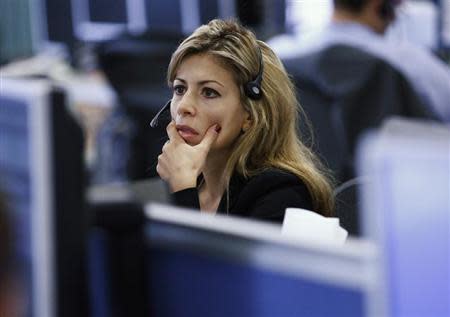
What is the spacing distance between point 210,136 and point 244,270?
0.85 meters

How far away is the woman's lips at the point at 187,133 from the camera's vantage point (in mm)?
1901

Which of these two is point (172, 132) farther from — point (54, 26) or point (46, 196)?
point (54, 26)

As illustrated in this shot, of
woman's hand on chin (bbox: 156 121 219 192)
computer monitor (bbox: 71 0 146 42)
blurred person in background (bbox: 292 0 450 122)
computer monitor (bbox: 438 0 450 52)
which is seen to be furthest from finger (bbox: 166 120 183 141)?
computer monitor (bbox: 438 0 450 52)

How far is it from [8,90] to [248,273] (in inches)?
10.9

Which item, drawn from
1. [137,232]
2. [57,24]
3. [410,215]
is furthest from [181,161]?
[57,24]

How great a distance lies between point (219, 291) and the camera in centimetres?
109

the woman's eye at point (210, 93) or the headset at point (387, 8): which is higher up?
the headset at point (387, 8)

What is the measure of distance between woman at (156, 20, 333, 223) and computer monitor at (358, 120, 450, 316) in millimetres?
948

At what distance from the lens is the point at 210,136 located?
1891 mm

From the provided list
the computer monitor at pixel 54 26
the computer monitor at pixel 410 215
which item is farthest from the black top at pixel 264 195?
the computer monitor at pixel 54 26

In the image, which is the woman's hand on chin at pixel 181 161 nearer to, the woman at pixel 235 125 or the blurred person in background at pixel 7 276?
the woman at pixel 235 125

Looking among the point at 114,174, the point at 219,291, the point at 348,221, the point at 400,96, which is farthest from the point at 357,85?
the point at 219,291

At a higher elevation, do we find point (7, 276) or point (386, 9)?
point (386, 9)

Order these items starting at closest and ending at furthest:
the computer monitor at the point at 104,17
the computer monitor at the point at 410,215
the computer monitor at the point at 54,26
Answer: the computer monitor at the point at 410,215 → the computer monitor at the point at 104,17 → the computer monitor at the point at 54,26
